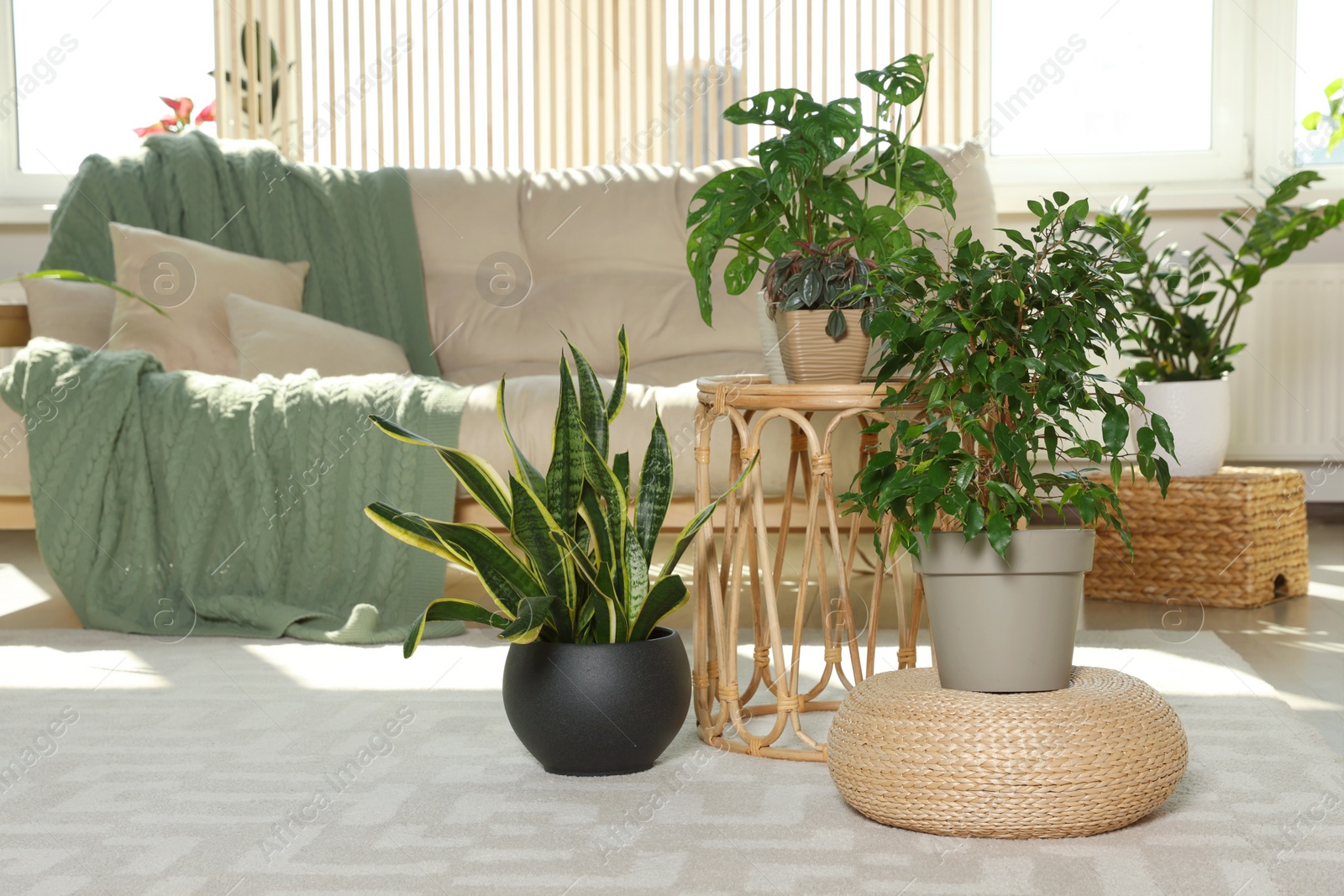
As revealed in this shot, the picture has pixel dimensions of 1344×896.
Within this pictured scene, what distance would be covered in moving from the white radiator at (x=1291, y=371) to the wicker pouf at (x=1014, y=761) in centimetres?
246

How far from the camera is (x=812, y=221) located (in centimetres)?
147

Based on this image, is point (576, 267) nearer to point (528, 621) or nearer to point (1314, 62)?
point (528, 621)

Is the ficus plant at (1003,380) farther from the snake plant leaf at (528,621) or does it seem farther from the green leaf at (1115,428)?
the snake plant leaf at (528,621)

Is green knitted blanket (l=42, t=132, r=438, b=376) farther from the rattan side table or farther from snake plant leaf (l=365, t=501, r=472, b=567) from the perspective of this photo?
snake plant leaf (l=365, t=501, r=472, b=567)

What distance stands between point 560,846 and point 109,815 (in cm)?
47

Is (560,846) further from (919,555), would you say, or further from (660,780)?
A: (919,555)

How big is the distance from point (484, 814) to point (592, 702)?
0.52ft

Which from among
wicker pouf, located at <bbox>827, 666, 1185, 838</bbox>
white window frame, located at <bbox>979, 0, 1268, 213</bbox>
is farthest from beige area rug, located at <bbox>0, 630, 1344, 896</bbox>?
white window frame, located at <bbox>979, 0, 1268, 213</bbox>

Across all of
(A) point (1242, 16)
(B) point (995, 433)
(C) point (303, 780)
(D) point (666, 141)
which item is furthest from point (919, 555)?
(A) point (1242, 16)

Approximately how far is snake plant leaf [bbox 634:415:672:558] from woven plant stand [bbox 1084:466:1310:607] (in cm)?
131

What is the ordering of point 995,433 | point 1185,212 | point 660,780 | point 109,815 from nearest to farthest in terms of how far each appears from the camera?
point 995,433, point 109,815, point 660,780, point 1185,212

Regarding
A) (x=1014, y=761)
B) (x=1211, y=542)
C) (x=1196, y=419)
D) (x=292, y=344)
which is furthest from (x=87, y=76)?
(x=1014, y=761)

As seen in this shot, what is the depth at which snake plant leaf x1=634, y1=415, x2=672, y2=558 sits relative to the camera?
4.48 feet

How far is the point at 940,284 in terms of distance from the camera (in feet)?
3.89
